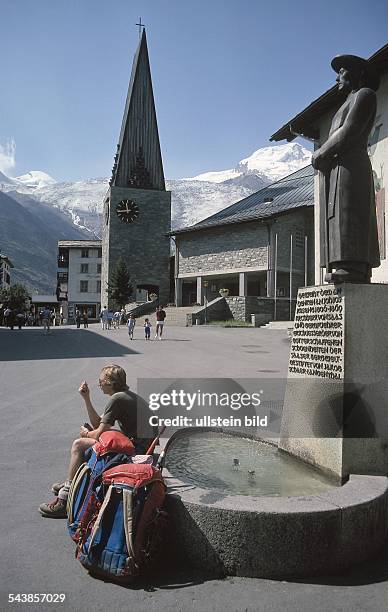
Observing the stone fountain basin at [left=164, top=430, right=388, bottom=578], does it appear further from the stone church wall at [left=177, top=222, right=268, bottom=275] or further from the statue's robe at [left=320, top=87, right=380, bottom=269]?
the stone church wall at [left=177, top=222, right=268, bottom=275]

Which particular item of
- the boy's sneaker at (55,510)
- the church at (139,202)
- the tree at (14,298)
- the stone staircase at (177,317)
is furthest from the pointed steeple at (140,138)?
the boy's sneaker at (55,510)

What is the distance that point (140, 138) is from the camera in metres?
60.3

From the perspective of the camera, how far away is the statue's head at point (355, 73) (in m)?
4.68

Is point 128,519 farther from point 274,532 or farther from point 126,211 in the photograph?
point 126,211

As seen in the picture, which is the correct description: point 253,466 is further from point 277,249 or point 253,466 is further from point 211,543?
point 277,249

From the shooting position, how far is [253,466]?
4.66 meters

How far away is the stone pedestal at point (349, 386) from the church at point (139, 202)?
174ft

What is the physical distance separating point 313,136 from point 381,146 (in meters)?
5.99

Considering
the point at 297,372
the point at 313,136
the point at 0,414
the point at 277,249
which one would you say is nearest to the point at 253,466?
the point at 297,372

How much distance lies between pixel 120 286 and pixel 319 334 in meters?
50.3

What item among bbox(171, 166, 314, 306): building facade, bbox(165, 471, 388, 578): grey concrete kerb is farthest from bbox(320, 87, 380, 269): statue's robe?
bbox(171, 166, 314, 306): building facade

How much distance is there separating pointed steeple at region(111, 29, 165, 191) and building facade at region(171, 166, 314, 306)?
47.2 ft

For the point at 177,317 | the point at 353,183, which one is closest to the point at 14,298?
the point at 177,317

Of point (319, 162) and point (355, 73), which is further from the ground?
point (355, 73)
